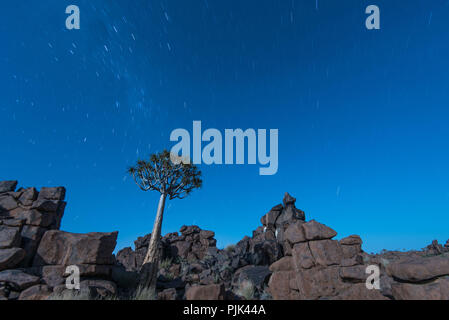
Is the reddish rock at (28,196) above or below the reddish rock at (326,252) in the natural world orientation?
above

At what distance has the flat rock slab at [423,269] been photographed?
5.41 metres

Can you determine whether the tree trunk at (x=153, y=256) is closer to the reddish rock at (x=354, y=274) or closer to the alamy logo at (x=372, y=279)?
the reddish rock at (x=354, y=274)

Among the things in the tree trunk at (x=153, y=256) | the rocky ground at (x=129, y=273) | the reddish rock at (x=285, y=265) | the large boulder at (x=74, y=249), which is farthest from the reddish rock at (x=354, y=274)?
the large boulder at (x=74, y=249)

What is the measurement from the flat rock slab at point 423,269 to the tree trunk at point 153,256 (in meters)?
10.3

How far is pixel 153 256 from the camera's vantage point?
1491 cm

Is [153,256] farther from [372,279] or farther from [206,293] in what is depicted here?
[372,279]

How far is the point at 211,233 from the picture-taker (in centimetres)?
2903

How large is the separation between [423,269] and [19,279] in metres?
12.5

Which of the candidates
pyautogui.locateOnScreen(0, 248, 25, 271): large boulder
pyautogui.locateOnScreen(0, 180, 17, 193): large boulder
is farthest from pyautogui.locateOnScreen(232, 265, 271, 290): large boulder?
pyautogui.locateOnScreen(0, 180, 17, 193): large boulder

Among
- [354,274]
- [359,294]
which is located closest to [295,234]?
[354,274]

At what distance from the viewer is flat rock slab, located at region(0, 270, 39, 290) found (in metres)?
7.56

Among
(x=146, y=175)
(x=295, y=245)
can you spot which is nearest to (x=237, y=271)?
(x=295, y=245)

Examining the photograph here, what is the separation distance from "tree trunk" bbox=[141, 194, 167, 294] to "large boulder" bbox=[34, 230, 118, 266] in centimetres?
319
